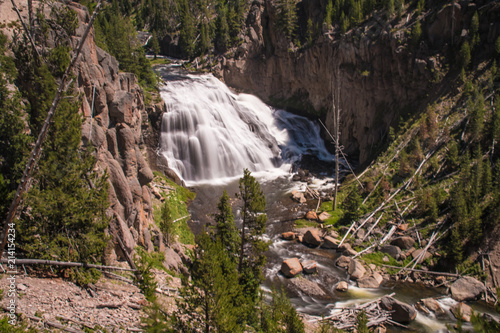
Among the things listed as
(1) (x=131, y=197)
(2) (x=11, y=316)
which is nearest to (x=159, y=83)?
(1) (x=131, y=197)

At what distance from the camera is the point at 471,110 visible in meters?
30.6

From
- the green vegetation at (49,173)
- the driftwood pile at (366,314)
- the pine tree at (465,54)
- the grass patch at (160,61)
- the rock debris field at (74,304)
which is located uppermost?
the grass patch at (160,61)

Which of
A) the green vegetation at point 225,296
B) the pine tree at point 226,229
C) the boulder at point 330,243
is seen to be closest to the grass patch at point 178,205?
the pine tree at point 226,229

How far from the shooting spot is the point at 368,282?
22.0 meters

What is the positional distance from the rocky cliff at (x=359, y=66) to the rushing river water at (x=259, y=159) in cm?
477

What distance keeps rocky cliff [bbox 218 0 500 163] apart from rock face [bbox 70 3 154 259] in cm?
2148

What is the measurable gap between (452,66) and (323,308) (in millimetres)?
35571

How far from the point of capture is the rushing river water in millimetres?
21250

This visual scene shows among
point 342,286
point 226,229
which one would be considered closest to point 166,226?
point 226,229

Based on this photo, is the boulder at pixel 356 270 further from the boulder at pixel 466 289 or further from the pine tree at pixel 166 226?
the pine tree at pixel 166 226

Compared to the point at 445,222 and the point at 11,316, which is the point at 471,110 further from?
the point at 11,316

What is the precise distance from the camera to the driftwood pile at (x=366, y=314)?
17875mm

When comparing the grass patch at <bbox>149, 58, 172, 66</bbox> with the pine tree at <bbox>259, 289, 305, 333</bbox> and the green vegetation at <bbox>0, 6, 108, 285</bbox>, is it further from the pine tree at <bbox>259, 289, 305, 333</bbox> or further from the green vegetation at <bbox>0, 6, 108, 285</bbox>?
the pine tree at <bbox>259, 289, 305, 333</bbox>

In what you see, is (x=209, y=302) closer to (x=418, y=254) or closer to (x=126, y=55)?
(x=418, y=254)
